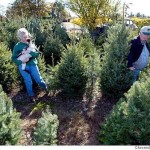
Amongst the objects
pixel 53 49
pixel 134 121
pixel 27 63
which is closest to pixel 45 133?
pixel 134 121

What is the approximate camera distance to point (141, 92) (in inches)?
174

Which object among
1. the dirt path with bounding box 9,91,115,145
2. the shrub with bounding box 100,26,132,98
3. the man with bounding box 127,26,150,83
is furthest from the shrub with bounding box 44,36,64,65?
the man with bounding box 127,26,150,83

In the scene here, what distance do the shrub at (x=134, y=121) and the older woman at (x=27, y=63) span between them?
9.60 ft

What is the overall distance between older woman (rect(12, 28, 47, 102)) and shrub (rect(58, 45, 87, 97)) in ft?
1.81

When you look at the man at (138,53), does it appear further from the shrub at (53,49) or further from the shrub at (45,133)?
the shrub at (53,49)

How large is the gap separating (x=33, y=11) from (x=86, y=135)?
1287 inches

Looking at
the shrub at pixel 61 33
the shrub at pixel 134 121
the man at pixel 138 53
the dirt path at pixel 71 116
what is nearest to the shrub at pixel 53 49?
the shrub at pixel 61 33

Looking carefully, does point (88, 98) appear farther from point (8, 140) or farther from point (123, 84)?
point (8, 140)

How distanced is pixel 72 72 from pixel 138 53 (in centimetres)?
157

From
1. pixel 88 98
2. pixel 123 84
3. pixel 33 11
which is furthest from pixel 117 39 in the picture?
pixel 33 11

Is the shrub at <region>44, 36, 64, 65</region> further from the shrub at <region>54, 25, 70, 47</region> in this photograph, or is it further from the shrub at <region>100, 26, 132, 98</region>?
the shrub at <region>100, 26, 132, 98</region>

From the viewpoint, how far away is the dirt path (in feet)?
18.2
